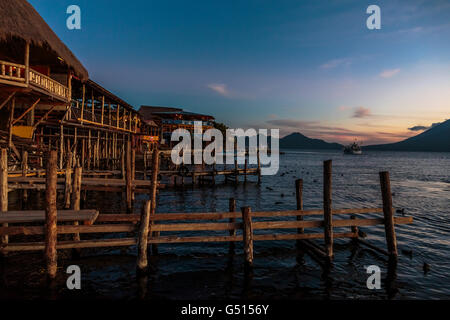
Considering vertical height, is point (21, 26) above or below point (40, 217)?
above

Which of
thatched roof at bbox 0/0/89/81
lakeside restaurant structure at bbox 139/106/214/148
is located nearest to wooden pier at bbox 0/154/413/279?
thatched roof at bbox 0/0/89/81

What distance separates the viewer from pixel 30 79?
46.0ft

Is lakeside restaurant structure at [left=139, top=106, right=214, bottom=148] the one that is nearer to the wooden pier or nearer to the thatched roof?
the thatched roof

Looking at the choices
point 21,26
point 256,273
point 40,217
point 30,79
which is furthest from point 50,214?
point 21,26

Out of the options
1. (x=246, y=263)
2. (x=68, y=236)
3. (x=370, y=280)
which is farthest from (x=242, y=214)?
(x=68, y=236)

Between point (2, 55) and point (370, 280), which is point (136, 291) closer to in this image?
point (370, 280)

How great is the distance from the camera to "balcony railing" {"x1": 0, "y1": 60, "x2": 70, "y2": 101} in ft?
43.2

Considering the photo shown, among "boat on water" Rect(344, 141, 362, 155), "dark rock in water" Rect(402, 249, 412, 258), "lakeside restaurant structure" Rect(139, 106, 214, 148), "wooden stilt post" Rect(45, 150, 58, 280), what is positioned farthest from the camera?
"boat on water" Rect(344, 141, 362, 155)

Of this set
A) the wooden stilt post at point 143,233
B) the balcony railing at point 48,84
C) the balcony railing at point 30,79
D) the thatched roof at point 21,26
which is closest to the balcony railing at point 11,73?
the balcony railing at point 30,79

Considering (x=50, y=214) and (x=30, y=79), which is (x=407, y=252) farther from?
(x=30, y=79)

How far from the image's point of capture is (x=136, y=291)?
7375 millimetres

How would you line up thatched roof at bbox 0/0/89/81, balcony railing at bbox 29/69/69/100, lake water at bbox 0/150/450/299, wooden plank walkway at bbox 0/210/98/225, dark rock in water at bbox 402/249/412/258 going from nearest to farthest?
lake water at bbox 0/150/450/299, wooden plank walkway at bbox 0/210/98/225, dark rock in water at bbox 402/249/412/258, thatched roof at bbox 0/0/89/81, balcony railing at bbox 29/69/69/100

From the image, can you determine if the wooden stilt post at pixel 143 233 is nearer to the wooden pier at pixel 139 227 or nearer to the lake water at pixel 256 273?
the wooden pier at pixel 139 227
